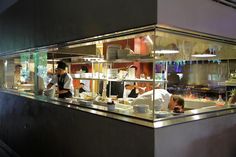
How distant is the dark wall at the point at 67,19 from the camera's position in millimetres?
2150

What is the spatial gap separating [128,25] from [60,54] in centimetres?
282

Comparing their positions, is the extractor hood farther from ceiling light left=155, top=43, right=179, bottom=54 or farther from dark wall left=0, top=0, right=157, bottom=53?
dark wall left=0, top=0, right=157, bottom=53

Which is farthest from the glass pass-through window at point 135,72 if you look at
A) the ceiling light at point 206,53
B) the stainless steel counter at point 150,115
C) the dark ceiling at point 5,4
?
the dark ceiling at point 5,4

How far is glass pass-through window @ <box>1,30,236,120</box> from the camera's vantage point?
3531mm

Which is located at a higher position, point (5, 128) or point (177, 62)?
point (177, 62)

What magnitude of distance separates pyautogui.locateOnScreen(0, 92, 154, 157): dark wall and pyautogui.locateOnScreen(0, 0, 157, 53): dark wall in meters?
0.89

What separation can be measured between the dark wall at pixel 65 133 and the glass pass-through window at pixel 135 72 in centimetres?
28

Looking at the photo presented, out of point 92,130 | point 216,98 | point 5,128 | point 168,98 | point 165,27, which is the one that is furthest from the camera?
point 5,128

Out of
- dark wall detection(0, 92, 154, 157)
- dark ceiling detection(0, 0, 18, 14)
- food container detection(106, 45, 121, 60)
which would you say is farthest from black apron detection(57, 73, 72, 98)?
dark ceiling detection(0, 0, 18, 14)

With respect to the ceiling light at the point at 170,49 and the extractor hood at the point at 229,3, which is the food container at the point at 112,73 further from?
the extractor hood at the point at 229,3

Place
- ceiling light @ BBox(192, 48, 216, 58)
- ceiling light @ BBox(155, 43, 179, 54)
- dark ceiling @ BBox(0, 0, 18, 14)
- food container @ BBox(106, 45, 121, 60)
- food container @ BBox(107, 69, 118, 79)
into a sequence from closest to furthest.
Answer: ceiling light @ BBox(155, 43, 179, 54)
ceiling light @ BBox(192, 48, 216, 58)
food container @ BBox(106, 45, 121, 60)
food container @ BBox(107, 69, 118, 79)
dark ceiling @ BBox(0, 0, 18, 14)

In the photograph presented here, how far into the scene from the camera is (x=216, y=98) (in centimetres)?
417

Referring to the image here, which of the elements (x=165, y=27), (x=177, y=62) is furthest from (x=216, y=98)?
(x=165, y=27)

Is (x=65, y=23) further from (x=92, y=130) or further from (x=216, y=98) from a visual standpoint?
(x=216, y=98)
